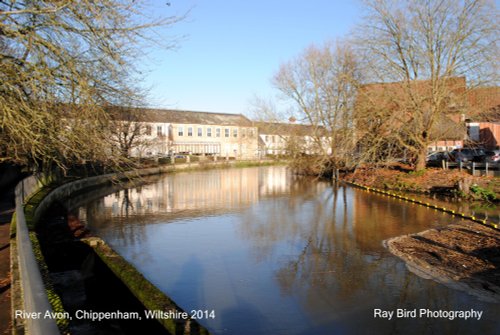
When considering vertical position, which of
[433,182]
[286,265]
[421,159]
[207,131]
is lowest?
[286,265]

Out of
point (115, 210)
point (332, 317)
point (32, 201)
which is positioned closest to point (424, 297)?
point (332, 317)

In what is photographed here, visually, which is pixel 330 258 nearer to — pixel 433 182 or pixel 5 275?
pixel 5 275

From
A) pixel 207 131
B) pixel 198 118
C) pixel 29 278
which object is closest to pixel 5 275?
pixel 29 278

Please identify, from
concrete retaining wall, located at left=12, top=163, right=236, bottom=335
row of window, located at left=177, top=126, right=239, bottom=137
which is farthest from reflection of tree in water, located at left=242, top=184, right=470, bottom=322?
row of window, located at left=177, top=126, right=239, bottom=137

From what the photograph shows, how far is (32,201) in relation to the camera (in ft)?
41.8

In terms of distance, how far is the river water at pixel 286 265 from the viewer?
6.43 metres

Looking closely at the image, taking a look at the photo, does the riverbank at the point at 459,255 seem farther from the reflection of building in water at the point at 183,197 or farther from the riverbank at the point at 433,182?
the reflection of building in water at the point at 183,197

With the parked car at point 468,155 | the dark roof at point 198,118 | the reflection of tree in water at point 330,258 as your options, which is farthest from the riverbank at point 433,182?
the dark roof at point 198,118

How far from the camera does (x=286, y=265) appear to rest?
9.22 metres

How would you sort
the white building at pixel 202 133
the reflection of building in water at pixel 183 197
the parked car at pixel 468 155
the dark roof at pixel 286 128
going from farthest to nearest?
the white building at pixel 202 133 → the dark roof at pixel 286 128 → the parked car at pixel 468 155 → the reflection of building in water at pixel 183 197

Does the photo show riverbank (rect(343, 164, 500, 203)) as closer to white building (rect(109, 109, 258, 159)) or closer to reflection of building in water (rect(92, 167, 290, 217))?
reflection of building in water (rect(92, 167, 290, 217))

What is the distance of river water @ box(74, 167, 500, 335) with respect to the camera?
6.43 meters

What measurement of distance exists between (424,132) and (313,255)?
18.5m

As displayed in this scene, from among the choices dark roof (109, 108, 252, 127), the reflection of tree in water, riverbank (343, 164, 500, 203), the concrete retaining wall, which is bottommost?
the reflection of tree in water
